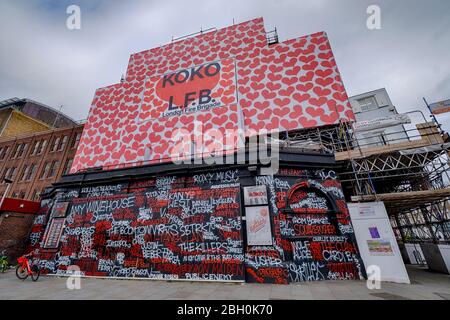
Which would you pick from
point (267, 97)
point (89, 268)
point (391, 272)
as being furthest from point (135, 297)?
point (267, 97)

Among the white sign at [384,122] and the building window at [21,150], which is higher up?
the building window at [21,150]

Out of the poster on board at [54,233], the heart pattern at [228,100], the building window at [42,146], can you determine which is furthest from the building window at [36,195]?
the poster on board at [54,233]

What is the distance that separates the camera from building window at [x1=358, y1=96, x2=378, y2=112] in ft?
63.3

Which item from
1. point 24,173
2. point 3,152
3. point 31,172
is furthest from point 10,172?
point 3,152

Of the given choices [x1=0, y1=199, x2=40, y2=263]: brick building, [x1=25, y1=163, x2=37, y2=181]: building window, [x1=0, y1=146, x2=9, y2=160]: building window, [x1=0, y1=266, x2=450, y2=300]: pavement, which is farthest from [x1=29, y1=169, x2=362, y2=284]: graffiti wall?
[x1=0, y1=146, x2=9, y2=160]: building window

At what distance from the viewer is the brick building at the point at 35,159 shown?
24.5m

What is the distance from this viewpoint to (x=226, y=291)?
23.1ft

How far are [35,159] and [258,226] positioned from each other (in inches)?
1278

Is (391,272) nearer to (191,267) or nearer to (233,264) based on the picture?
(233,264)

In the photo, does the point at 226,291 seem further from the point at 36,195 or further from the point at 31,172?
the point at 31,172

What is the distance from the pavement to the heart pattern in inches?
276

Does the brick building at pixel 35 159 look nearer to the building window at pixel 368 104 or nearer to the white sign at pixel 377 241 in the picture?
the white sign at pixel 377 241

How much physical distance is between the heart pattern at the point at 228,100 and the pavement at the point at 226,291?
7.01 metres

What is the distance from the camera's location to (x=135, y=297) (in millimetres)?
6582
